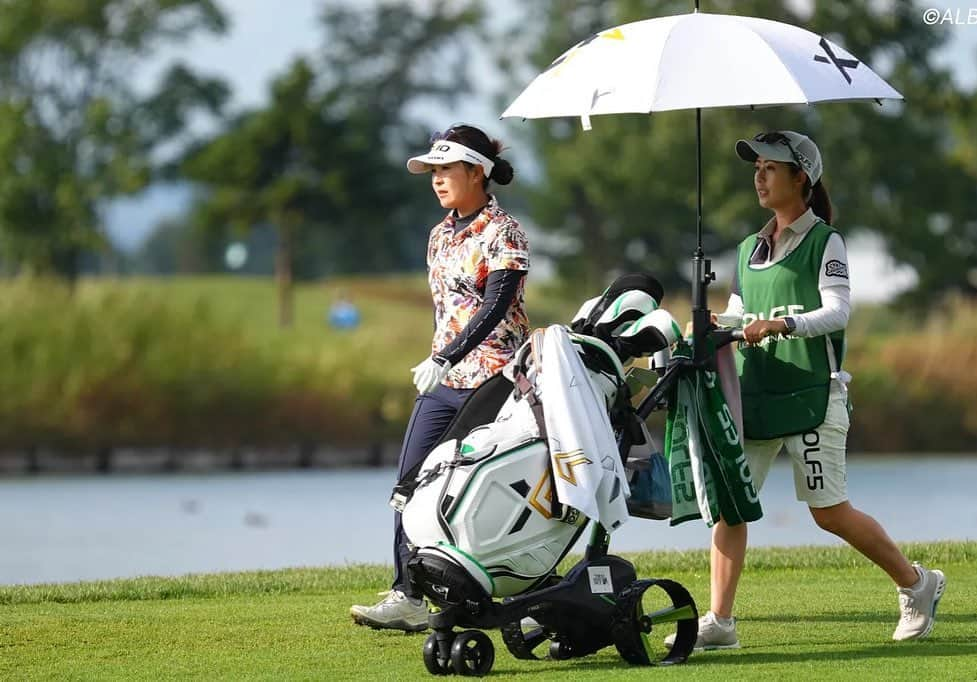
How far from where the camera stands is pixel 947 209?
164 feet

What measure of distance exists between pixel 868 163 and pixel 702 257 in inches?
1714

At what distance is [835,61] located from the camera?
6734 millimetres

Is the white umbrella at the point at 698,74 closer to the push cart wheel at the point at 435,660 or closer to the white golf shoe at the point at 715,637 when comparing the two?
the white golf shoe at the point at 715,637

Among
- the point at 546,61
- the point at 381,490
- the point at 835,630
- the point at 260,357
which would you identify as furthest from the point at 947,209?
the point at 835,630

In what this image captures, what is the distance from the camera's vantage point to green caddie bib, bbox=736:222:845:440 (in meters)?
6.57

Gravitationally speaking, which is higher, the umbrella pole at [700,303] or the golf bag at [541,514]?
the umbrella pole at [700,303]

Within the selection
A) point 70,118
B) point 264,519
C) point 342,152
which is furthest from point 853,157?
point 264,519

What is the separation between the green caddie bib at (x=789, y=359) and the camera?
21.5 ft

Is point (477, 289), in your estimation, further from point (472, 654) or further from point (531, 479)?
point (472, 654)

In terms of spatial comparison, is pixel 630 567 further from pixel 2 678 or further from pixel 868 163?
pixel 868 163

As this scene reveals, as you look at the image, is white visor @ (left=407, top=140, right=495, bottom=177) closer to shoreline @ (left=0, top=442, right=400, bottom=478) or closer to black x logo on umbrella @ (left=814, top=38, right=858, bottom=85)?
black x logo on umbrella @ (left=814, top=38, right=858, bottom=85)

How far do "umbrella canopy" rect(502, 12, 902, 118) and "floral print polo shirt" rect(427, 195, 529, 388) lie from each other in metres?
0.44

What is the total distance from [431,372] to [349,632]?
1092 mm

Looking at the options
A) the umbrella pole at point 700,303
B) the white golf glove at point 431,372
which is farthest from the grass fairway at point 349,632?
the umbrella pole at point 700,303
